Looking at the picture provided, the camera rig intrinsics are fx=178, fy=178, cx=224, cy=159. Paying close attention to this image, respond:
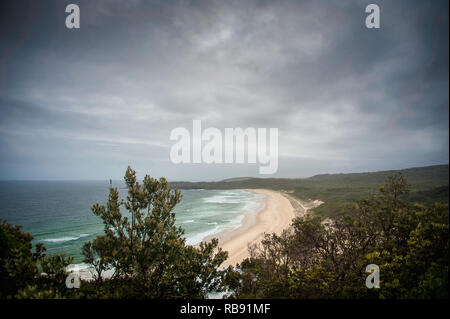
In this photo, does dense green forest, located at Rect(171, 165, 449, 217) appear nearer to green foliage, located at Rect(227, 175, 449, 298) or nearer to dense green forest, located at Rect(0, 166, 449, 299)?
green foliage, located at Rect(227, 175, 449, 298)

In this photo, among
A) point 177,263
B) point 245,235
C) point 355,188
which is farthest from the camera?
point 355,188

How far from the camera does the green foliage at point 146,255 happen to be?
7.16 m

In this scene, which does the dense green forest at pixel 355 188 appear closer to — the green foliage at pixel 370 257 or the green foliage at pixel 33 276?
the green foliage at pixel 370 257

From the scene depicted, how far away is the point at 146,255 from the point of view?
735 centimetres

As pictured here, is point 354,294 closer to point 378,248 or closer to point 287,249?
point 378,248

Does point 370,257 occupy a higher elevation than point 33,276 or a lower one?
lower

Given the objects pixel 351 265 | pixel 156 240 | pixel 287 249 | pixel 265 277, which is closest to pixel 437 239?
pixel 351 265

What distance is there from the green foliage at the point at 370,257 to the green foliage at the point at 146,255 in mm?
1887

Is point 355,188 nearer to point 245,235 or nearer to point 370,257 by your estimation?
point 245,235

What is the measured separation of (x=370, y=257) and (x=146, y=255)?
9.38 meters

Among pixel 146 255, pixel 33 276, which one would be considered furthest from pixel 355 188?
pixel 33 276

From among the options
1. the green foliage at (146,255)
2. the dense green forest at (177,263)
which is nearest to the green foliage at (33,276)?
the dense green forest at (177,263)

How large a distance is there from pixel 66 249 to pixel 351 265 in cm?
3711
